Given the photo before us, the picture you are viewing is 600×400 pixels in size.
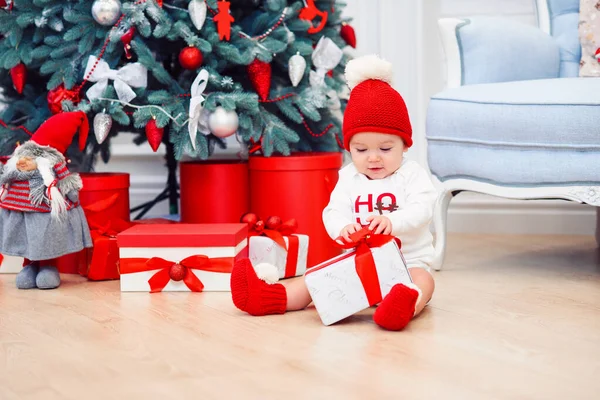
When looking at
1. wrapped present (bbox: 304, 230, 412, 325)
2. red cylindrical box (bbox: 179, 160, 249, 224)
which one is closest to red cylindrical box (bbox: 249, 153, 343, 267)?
red cylindrical box (bbox: 179, 160, 249, 224)

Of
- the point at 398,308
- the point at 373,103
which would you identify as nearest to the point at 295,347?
the point at 398,308

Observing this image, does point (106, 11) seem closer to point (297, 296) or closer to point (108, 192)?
point (108, 192)

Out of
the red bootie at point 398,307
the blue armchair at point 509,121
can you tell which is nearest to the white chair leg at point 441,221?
the blue armchair at point 509,121

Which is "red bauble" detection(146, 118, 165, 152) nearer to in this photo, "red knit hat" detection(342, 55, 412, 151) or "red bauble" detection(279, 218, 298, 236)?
"red bauble" detection(279, 218, 298, 236)

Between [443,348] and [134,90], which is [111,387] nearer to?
[443,348]

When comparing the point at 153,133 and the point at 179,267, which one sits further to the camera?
the point at 153,133

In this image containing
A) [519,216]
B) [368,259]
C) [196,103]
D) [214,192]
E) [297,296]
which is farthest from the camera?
[519,216]

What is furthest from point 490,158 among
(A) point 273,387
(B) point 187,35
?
(A) point 273,387

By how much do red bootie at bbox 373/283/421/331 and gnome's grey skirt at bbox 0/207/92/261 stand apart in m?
0.80

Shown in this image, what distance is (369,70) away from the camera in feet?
5.06

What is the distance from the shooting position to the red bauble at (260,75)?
196 cm

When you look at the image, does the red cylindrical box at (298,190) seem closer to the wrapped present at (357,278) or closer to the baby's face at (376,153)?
the baby's face at (376,153)

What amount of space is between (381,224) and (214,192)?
0.73 metres

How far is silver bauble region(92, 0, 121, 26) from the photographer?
1847 mm
